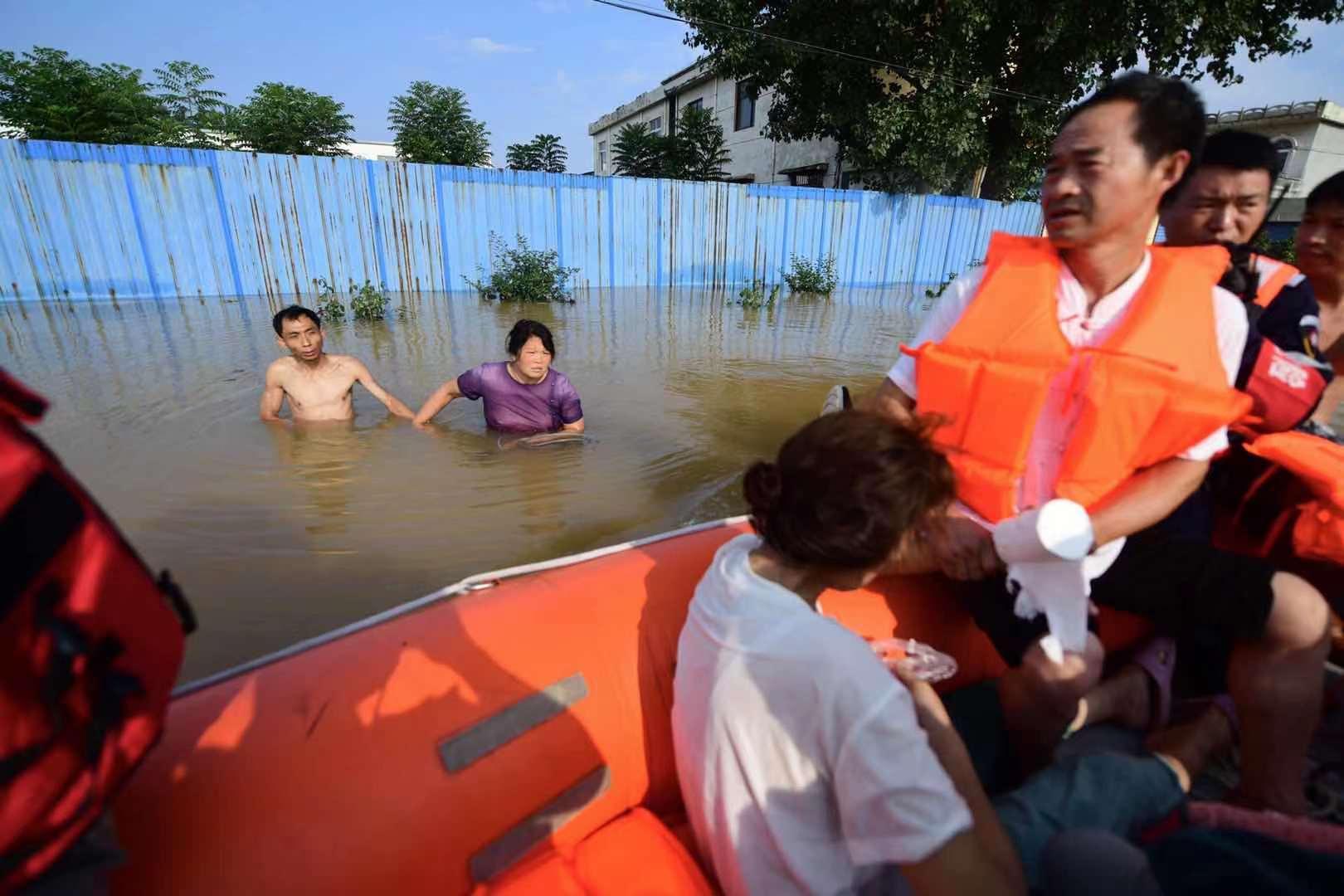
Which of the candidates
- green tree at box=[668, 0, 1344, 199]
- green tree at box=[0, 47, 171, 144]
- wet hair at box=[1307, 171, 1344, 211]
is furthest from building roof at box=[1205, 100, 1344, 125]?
green tree at box=[0, 47, 171, 144]

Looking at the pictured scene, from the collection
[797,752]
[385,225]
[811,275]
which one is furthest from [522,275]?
[797,752]

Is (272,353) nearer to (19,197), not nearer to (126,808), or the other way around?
(19,197)

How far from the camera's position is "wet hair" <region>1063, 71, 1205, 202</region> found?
1393mm

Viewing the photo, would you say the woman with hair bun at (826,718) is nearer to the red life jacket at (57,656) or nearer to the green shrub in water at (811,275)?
the red life jacket at (57,656)

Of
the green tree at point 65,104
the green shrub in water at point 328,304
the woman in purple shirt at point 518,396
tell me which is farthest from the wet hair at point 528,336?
the green tree at point 65,104

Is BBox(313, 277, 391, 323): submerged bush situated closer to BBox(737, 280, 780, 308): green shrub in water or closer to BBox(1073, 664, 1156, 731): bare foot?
BBox(737, 280, 780, 308): green shrub in water

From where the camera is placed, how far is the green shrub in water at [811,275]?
13.8 meters

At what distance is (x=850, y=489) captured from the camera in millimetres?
963

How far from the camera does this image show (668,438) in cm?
466

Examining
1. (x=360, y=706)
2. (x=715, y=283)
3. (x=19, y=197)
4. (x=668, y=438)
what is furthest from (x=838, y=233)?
(x=360, y=706)

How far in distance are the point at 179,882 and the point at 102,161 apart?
11.7 metres

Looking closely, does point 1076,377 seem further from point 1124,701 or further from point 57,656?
point 57,656

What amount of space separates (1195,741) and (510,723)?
5.27ft

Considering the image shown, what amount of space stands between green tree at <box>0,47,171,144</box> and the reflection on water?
422 inches
